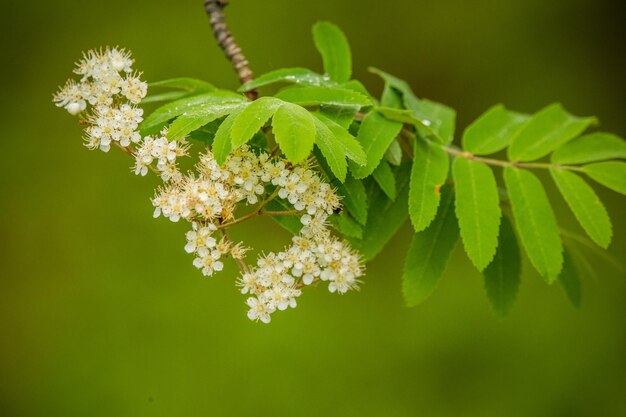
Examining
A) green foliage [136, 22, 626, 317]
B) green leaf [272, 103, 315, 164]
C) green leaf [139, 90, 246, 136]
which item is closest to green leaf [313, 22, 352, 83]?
green foliage [136, 22, 626, 317]

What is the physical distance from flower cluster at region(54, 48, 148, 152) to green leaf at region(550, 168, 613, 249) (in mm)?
823

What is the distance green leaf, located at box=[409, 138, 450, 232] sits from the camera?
1.09 metres

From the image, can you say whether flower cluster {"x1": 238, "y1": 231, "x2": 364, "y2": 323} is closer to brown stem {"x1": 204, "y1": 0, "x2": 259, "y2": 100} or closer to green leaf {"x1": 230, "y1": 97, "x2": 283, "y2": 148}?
green leaf {"x1": 230, "y1": 97, "x2": 283, "y2": 148}

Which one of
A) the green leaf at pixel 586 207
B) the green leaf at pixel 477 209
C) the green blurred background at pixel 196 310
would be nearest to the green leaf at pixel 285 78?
the green leaf at pixel 477 209

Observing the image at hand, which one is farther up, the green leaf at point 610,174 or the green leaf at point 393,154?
the green leaf at point 393,154

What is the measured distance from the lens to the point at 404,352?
9.14 ft

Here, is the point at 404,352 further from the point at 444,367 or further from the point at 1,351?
the point at 1,351

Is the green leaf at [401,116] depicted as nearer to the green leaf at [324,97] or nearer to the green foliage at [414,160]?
the green foliage at [414,160]

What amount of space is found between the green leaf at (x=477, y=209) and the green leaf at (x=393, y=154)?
0.12 metres

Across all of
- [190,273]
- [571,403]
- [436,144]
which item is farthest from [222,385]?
[436,144]

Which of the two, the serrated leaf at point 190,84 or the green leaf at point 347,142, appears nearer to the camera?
the green leaf at point 347,142

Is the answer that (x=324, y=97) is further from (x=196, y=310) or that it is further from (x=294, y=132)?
(x=196, y=310)

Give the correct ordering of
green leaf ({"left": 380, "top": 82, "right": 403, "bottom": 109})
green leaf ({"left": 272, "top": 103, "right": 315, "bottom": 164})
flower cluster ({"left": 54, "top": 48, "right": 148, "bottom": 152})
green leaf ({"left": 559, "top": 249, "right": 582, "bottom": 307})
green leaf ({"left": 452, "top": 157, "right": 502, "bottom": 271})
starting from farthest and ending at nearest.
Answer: green leaf ({"left": 559, "top": 249, "right": 582, "bottom": 307}), green leaf ({"left": 380, "top": 82, "right": 403, "bottom": 109}), green leaf ({"left": 452, "top": 157, "right": 502, "bottom": 271}), flower cluster ({"left": 54, "top": 48, "right": 148, "bottom": 152}), green leaf ({"left": 272, "top": 103, "right": 315, "bottom": 164})

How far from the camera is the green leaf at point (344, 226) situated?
1.06 m
